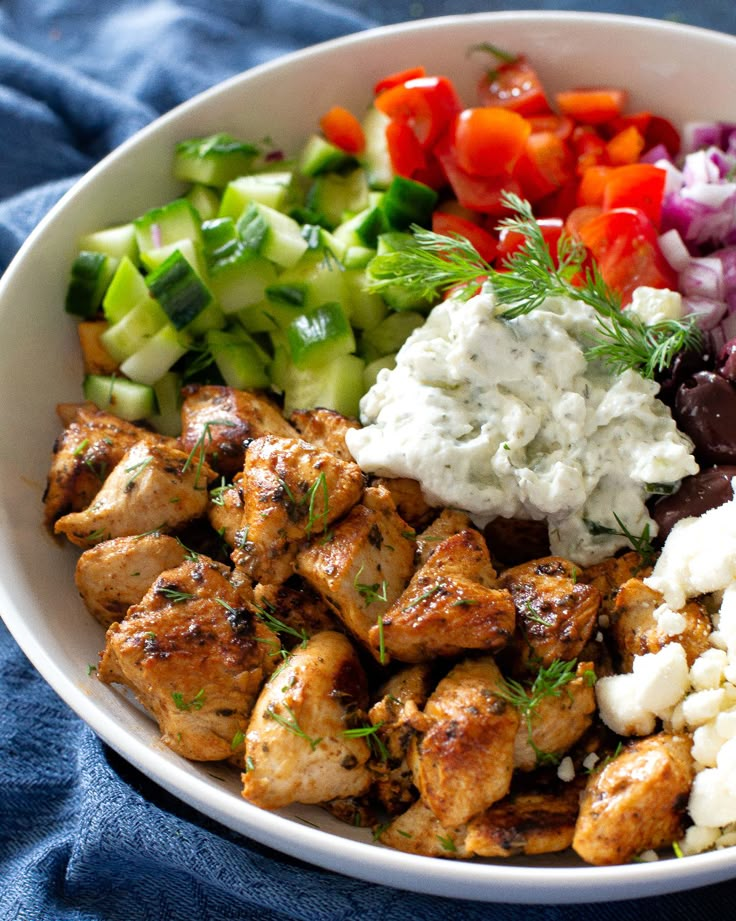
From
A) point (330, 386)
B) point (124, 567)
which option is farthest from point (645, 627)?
point (124, 567)

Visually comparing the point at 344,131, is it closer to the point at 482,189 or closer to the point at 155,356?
the point at 482,189

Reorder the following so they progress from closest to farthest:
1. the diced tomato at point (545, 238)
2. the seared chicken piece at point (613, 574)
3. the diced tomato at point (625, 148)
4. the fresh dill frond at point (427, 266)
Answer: the seared chicken piece at point (613, 574)
the fresh dill frond at point (427, 266)
the diced tomato at point (545, 238)
the diced tomato at point (625, 148)

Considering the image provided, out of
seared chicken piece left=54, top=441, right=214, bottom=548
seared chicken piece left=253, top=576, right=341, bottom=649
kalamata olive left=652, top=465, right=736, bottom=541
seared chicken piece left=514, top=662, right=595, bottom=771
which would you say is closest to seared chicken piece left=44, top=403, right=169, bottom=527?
seared chicken piece left=54, top=441, right=214, bottom=548

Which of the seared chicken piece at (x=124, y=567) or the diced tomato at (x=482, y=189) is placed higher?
the diced tomato at (x=482, y=189)

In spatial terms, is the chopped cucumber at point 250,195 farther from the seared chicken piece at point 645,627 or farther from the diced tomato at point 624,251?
the seared chicken piece at point 645,627

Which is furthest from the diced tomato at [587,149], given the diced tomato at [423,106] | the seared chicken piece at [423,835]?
the seared chicken piece at [423,835]

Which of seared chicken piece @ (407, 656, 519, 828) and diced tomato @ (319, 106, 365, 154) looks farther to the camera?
diced tomato @ (319, 106, 365, 154)

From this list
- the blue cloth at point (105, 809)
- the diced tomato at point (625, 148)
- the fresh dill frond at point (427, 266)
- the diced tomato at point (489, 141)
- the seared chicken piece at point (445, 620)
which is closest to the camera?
the seared chicken piece at point (445, 620)

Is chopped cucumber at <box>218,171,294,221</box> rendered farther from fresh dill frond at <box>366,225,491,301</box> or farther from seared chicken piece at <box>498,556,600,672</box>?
seared chicken piece at <box>498,556,600,672</box>
